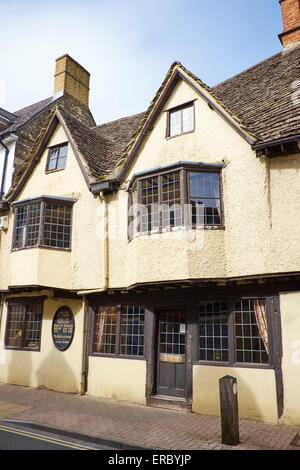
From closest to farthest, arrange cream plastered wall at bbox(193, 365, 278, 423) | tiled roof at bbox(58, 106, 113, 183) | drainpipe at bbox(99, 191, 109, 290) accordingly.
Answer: cream plastered wall at bbox(193, 365, 278, 423) < drainpipe at bbox(99, 191, 109, 290) < tiled roof at bbox(58, 106, 113, 183)

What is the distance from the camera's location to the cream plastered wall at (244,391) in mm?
8102

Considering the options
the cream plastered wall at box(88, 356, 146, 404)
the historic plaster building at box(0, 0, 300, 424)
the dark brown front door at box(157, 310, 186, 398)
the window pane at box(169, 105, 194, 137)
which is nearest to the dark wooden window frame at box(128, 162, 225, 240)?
the historic plaster building at box(0, 0, 300, 424)

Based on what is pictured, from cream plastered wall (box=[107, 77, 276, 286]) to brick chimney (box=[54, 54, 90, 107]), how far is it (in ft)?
43.9

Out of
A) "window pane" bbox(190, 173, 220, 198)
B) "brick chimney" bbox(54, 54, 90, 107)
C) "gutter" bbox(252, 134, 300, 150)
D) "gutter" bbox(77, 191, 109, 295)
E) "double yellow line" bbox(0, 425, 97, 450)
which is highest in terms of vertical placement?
"brick chimney" bbox(54, 54, 90, 107)

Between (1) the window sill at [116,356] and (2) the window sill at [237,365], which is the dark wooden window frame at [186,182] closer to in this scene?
(2) the window sill at [237,365]

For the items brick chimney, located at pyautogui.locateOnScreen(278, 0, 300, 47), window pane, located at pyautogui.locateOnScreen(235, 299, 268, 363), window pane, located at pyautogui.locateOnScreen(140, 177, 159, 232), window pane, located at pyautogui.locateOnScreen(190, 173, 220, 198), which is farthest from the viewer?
brick chimney, located at pyautogui.locateOnScreen(278, 0, 300, 47)

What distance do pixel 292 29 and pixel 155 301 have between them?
485 inches

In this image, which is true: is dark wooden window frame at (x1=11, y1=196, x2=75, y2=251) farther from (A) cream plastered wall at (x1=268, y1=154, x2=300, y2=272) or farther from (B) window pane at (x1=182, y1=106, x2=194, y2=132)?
(A) cream plastered wall at (x1=268, y1=154, x2=300, y2=272)

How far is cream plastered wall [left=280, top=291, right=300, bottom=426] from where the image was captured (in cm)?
779

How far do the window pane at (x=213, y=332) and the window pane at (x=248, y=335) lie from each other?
34 cm

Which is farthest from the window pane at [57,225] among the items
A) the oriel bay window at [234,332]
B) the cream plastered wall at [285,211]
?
the cream plastered wall at [285,211]

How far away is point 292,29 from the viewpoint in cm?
1394

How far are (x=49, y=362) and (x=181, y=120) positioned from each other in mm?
9423

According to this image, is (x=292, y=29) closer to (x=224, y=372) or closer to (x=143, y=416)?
(x=224, y=372)
